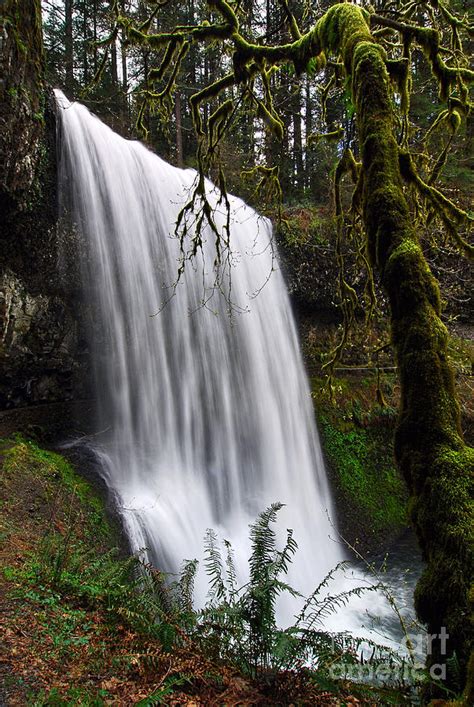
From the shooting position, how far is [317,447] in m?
10.6

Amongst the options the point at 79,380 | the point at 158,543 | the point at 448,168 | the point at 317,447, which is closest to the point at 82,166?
the point at 79,380

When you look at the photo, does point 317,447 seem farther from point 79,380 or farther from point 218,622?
point 218,622

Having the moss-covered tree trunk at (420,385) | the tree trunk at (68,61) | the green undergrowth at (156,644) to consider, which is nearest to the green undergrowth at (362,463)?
the green undergrowth at (156,644)

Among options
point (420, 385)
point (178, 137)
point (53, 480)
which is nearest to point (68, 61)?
point (178, 137)

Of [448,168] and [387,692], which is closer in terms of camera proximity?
[387,692]

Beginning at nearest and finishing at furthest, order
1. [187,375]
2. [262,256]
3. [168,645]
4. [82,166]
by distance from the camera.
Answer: [168,645] < [82,166] < [187,375] < [262,256]

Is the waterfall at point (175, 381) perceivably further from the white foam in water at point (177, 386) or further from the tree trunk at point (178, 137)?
the tree trunk at point (178, 137)

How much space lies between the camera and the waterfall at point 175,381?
25.2ft

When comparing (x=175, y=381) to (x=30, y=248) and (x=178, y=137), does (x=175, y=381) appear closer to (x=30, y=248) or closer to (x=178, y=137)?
(x=30, y=248)

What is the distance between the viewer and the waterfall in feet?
25.2

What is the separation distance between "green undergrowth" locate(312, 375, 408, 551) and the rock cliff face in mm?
5734

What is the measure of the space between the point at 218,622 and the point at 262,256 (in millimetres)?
9644

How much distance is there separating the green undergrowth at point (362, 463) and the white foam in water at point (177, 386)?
0.41 metres

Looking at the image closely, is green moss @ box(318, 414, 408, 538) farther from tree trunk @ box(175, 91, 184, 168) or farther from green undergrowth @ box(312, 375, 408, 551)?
tree trunk @ box(175, 91, 184, 168)
